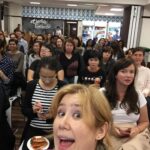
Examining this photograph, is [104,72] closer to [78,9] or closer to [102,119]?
[102,119]

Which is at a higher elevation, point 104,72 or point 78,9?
point 78,9

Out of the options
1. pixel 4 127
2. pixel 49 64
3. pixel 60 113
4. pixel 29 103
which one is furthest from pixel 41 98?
pixel 60 113

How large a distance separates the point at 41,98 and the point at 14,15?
11992 mm

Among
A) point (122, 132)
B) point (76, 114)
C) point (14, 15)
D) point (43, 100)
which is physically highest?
point (14, 15)

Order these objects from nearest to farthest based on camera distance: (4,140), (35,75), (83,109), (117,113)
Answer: (83,109)
(117,113)
(4,140)
(35,75)

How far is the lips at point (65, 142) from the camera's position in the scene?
108cm

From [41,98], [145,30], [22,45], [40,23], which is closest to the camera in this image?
[41,98]

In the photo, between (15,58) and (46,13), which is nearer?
(15,58)

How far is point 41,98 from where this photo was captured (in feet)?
8.28

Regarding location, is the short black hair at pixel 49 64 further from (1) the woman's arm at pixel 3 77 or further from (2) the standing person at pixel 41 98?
(1) the woman's arm at pixel 3 77

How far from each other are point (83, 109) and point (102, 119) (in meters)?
0.10

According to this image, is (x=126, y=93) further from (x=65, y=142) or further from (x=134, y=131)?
(x=65, y=142)

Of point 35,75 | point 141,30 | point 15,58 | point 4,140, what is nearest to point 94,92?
point 4,140

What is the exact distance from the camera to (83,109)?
1.15 m
